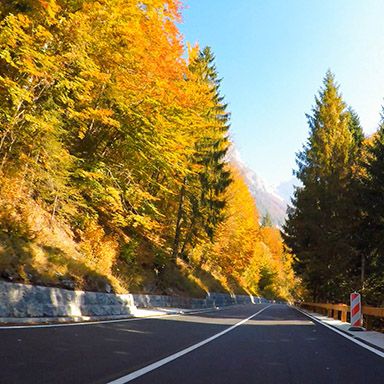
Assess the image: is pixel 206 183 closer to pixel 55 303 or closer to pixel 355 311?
pixel 355 311

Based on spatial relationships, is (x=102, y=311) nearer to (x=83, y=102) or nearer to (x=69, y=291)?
(x=69, y=291)

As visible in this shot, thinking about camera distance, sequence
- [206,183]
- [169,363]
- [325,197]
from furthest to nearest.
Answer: [206,183], [325,197], [169,363]

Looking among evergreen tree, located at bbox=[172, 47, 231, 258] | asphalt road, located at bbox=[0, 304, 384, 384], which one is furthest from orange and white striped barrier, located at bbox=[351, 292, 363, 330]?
evergreen tree, located at bbox=[172, 47, 231, 258]

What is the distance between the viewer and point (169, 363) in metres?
5.82

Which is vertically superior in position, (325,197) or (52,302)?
(325,197)

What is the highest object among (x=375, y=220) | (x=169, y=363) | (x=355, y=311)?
(x=375, y=220)

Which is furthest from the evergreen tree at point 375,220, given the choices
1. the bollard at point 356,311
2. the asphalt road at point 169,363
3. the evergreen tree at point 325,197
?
the asphalt road at point 169,363

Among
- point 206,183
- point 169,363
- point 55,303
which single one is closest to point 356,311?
point 55,303

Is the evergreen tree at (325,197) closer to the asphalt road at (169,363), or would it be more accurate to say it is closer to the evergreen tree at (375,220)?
the evergreen tree at (375,220)

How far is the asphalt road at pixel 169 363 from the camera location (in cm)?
477

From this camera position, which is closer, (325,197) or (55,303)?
(55,303)

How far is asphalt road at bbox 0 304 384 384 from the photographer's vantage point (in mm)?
4766

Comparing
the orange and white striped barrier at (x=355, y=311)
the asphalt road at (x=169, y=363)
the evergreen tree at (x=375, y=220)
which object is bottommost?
the asphalt road at (x=169, y=363)

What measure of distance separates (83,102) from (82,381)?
12.5m
